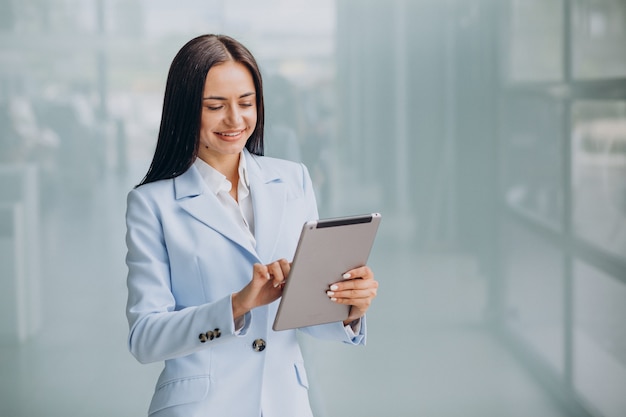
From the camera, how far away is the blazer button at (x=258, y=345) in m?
1.60

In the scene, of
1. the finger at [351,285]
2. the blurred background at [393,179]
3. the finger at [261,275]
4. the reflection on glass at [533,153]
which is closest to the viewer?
the finger at [261,275]

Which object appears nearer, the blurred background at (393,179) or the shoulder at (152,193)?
the shoulder at (152,193)

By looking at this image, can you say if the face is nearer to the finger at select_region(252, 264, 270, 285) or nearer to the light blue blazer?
the light blue blazer

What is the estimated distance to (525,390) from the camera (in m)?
3.54

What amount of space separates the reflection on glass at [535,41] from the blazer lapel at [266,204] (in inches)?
80.1

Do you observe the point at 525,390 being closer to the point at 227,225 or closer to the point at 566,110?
the point at 566,110

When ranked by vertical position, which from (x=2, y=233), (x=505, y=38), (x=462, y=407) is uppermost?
(x=505, y=38)

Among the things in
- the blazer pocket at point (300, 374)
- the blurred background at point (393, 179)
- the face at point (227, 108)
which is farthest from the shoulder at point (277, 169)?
the blurred background at point (393, 179)

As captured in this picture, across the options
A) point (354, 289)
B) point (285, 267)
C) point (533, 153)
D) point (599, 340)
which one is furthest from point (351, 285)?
point (599, 340)

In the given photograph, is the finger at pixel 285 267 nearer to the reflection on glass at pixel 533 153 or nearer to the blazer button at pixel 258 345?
the blazer button at pixel 258 345

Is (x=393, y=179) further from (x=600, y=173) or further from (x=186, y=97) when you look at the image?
(x=186, y=97)

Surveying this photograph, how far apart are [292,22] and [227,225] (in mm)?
1958

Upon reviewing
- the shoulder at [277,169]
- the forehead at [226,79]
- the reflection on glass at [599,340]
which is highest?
the forehead at [226,79]

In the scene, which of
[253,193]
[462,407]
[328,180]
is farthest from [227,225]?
[462,407]
